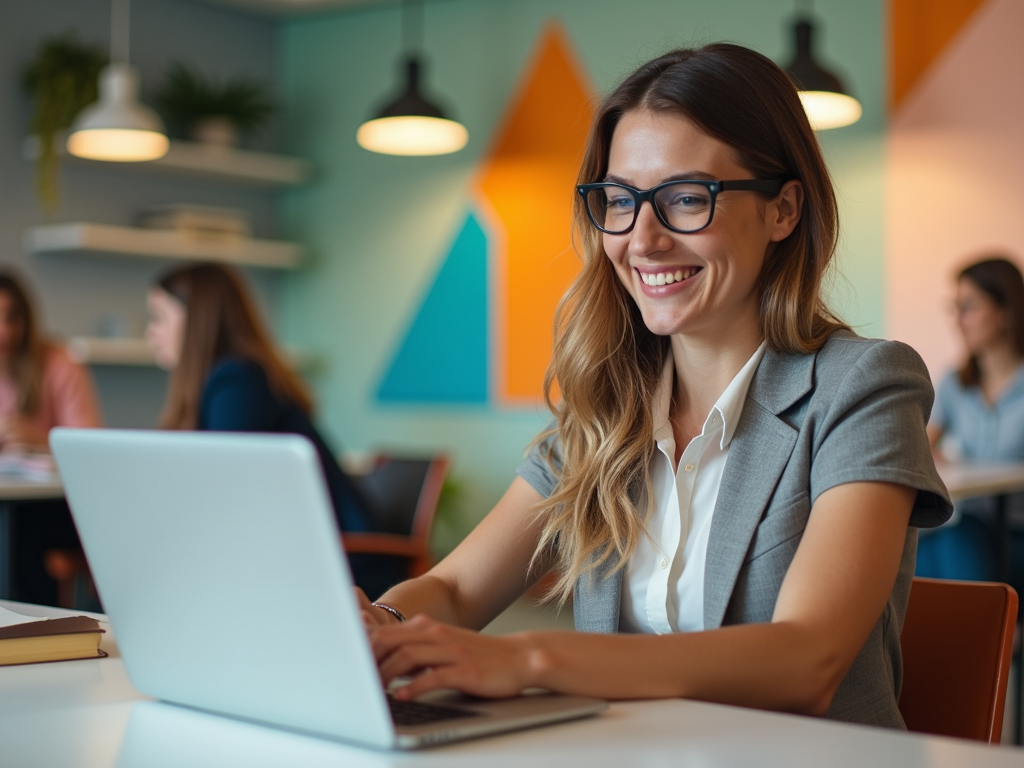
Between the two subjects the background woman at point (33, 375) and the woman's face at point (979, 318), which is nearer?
the woman's face at point (979, 318)

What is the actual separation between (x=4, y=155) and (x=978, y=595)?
5027 mm

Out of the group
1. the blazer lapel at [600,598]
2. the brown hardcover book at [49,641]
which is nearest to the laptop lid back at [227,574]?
the brown hardcover book at [49,641]

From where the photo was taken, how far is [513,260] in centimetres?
575

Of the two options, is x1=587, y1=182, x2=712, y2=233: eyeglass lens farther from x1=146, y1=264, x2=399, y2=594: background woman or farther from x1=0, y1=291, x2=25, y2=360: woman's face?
x1=0, y1=291, x2=25, y2=360: woman's face

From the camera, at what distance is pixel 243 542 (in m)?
0.91

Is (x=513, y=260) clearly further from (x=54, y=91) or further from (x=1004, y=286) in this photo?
(x=1004, y=286)

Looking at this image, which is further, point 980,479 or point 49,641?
point 980,479

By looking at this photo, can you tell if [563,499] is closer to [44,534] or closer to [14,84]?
[44,534]

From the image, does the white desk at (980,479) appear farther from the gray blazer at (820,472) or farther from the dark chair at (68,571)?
the dark chair at (68,571)

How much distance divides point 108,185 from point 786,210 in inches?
193

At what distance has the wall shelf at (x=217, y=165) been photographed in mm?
5707

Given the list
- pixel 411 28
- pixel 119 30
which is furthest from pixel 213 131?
pixel 411 28

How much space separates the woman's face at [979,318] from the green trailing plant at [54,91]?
12.0 feet

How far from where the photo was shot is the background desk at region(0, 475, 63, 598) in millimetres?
3234
